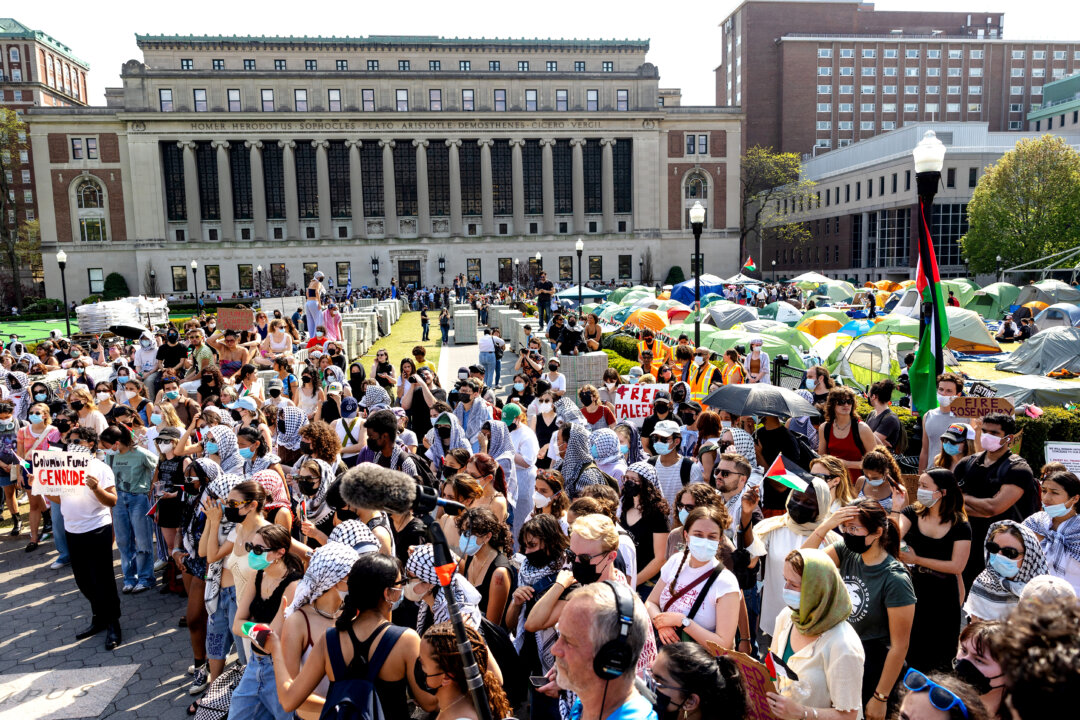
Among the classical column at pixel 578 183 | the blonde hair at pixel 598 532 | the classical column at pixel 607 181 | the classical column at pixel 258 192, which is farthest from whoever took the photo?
the classical column at pixel 607 181

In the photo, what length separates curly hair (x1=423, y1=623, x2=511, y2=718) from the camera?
3445 mm

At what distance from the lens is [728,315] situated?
2980 cm

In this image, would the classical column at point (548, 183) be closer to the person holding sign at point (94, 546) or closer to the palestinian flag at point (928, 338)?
the palestinian flag at point (928, 338)

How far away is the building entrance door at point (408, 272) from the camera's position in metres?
81.1

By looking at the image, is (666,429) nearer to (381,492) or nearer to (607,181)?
(381,492)

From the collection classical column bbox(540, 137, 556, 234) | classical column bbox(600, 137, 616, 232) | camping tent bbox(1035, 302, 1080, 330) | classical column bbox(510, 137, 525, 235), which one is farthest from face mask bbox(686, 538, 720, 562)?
classical column bbox(600, 137, 616, 232)

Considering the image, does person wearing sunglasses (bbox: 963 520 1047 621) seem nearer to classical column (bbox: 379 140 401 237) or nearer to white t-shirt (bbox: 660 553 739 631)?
white t-shirt (bbox: 660 553 739 631)

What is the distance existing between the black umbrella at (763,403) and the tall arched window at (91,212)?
85.5 metres

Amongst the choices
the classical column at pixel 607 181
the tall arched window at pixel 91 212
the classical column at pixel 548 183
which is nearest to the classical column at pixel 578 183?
the classical column at pixel 607 181

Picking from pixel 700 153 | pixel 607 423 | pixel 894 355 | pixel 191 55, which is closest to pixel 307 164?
pixel 191 55

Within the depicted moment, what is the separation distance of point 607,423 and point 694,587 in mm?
5263

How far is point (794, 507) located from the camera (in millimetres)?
5258

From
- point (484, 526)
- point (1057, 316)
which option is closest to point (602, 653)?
point (484, 526)

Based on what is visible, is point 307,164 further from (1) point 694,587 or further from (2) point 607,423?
(1) point 694,587
